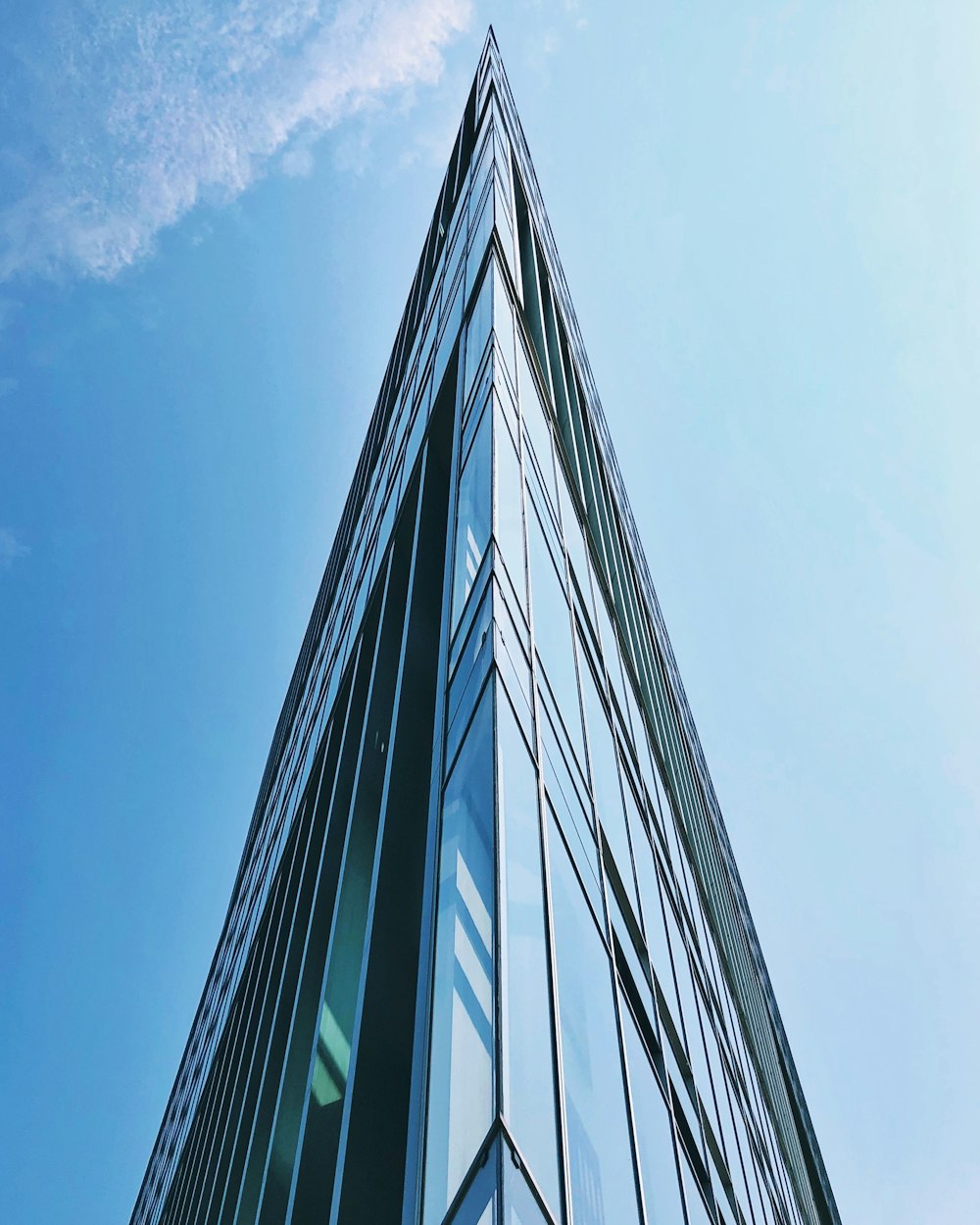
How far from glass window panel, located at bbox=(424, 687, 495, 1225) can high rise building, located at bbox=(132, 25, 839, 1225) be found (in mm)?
19

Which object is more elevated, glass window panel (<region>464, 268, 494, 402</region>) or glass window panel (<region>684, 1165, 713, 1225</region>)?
glass window panel (<region>464, 268, 494, 402</region>)

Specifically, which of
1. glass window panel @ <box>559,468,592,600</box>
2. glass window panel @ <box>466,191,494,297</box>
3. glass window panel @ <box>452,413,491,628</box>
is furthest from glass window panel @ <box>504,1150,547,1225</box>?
glass window panel @ <box>466,191,494,297</box>

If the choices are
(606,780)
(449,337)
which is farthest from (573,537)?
(449,337)

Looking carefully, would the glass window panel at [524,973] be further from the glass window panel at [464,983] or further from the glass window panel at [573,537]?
the glass window panel at [573,537]

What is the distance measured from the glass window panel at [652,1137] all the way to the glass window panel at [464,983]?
7.35 ft

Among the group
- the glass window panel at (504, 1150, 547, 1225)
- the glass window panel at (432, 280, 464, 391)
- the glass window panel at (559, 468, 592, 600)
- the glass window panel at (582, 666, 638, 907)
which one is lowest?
the glass window panel at (504, 1150, 547, 1225)

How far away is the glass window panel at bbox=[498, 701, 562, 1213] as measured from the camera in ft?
15.0

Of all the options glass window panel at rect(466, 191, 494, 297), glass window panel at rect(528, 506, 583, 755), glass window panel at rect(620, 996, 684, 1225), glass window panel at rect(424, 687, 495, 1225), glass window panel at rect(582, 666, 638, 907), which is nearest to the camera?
glass window panel at rect(424, 687, 495, 1225)

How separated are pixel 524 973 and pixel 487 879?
1.91 feet

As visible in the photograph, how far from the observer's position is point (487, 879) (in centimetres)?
555

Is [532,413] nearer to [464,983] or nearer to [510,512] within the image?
[510,512]

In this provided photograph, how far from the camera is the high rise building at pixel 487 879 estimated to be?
208 inches

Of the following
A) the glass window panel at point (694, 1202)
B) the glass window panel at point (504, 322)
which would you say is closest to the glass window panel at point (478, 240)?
the glass window panel at point (504, 322)

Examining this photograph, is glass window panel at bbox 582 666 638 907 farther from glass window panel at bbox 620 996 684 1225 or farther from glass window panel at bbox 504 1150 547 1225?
glass window panel at bbox 504 1150 547 1225
